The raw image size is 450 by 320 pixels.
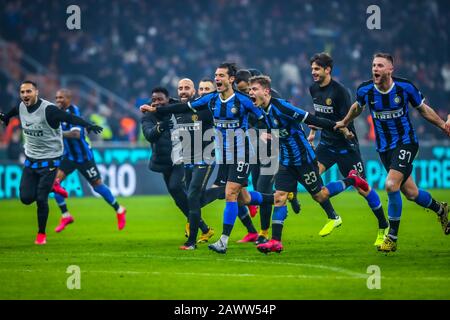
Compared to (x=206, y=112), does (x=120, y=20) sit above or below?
above

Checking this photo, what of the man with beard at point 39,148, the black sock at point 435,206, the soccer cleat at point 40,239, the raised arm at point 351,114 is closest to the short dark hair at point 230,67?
the raised arm at point 351,114

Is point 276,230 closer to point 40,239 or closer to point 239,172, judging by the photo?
point 239,172

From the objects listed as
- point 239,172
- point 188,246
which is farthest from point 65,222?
point 239,172

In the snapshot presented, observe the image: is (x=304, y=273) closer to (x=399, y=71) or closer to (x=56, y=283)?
(x=56, y=283)

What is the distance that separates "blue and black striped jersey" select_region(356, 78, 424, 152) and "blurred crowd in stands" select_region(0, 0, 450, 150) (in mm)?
16980

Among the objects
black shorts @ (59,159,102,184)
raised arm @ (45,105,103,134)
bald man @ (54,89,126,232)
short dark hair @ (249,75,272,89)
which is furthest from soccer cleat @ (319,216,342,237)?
black shorts @ (59,159,102,184)

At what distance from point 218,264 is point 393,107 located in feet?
9.83

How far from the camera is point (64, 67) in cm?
3108

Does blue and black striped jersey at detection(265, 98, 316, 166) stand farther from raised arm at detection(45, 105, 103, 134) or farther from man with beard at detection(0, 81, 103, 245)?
man with beard at detection(0, 81, 103, 245)

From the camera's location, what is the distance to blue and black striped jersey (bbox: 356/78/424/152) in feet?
38.3

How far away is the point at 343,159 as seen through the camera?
528 inches

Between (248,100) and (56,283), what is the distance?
3.72 m
